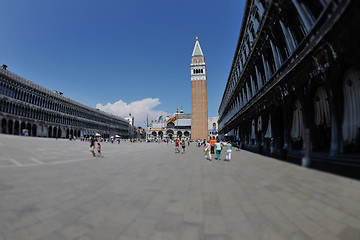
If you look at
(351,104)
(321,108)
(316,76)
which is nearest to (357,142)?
(351,104)

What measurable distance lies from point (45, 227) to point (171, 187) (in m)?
3.26

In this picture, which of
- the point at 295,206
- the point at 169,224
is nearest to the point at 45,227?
the point at 169,224

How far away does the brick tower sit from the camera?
273 ft

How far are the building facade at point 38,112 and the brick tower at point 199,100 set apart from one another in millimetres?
49200

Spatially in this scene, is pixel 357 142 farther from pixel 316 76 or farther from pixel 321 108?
pixel 316 76

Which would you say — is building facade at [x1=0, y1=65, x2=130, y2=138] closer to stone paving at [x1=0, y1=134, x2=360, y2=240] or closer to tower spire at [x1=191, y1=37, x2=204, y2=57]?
stone paving at [x1=0, y1=134, x2=360, y2=240]

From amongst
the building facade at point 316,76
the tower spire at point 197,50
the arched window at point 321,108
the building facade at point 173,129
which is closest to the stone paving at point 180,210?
the building facade at point 316,76

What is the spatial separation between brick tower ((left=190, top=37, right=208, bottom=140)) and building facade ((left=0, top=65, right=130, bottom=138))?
4920 centimetres

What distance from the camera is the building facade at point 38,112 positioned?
41.6 m

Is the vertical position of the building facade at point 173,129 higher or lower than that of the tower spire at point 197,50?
lower

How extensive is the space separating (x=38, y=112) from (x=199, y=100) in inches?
2552

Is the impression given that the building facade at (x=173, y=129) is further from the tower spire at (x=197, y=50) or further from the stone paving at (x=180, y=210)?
the stone paving at (x=180, y=210)

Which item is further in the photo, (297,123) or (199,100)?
(199,100)

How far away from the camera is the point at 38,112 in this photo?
51.8 m
